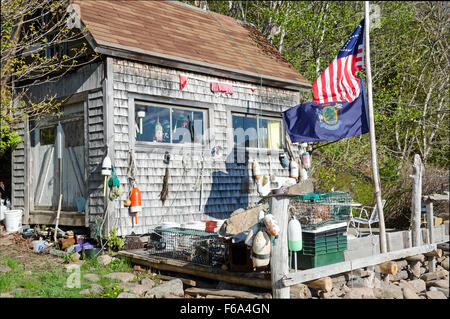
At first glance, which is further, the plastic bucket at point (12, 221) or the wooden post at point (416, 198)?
the plastic bucket at point (12, 221)

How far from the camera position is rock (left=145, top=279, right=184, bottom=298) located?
6.24m

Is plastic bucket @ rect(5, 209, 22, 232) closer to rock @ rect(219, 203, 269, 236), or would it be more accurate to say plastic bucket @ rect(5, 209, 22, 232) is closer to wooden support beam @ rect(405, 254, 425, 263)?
rock @ rect(219, 203, 269, 236)

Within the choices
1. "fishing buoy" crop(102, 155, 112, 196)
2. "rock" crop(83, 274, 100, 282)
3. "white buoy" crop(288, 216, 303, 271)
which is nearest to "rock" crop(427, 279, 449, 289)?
"white buoy" crop(288, 216, 303, 271)

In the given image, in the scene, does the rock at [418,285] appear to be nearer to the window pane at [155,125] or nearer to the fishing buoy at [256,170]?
the fishing buoy at [256,170]

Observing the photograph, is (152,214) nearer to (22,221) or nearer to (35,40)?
(22,221)

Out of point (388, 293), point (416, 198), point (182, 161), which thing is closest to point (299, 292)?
point (388, 293)

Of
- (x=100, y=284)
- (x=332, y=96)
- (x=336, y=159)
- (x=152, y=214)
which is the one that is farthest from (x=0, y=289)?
(x=336, y=159)

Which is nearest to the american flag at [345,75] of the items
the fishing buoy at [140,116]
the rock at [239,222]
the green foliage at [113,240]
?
the rock at [239,222]

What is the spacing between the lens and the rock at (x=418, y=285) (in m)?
7.30

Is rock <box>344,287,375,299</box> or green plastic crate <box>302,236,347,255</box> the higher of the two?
green plastic crate <box>302,236,347,255</box>

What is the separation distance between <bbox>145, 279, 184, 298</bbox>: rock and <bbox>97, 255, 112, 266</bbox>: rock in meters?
1.91

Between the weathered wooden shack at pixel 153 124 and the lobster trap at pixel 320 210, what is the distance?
10.6 ft

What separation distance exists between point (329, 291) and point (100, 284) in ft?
10.9

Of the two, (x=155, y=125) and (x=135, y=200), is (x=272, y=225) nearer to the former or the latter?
(x=135, y=200)
